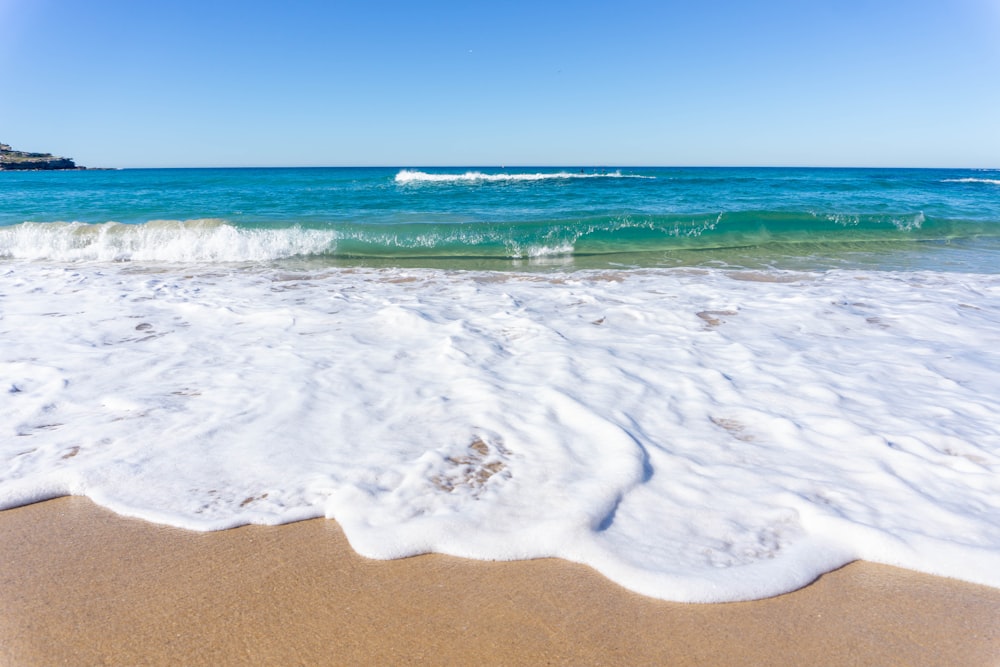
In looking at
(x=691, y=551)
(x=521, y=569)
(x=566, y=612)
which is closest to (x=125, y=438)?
(x=521, y=569)

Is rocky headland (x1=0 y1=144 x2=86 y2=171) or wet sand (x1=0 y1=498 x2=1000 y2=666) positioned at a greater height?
rocky headland (x1=0 y1=144 x2=86 y2=171)

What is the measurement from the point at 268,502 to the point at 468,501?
824 mm

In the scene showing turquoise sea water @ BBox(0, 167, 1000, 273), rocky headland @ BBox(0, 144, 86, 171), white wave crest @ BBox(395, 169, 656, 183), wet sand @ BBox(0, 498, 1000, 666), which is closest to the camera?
wet sand @ BBox(0, 498, 1000, 666)

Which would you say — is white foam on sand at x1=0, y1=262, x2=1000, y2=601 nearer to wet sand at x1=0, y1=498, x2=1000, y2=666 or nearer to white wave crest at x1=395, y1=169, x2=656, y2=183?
wet sand at x1=0, y1=498, x2=1000, y2=666

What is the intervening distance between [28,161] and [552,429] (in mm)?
103396

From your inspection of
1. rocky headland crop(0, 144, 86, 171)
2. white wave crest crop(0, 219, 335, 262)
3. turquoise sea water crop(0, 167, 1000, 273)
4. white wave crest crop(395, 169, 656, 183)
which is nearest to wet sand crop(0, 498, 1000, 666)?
turquoise sea water crop(0, 167, 1000, 273)

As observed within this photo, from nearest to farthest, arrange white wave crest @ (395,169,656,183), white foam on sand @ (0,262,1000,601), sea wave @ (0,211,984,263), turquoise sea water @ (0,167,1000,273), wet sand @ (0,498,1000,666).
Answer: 1. wet sand @ (0,498,1000,666)
2. white foam on sand @ (0,262,1000,601)
3. turquoise sea water @ (0,167,1000,273)
4. sea wave @ (0,211,984,263)
5. white wave crest @ (395,169,656,183)

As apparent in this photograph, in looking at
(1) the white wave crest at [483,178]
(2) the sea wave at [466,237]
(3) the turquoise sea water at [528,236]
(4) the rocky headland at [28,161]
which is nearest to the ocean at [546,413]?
(3) the turquoise sea water at [528,236]

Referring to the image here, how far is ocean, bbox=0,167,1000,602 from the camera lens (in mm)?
2207

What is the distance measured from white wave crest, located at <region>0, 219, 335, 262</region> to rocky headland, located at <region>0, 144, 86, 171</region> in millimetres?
84920

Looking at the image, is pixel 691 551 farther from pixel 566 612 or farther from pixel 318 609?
pixel 318 609

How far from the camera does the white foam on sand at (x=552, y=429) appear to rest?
2182mm

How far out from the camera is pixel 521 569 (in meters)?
2.03

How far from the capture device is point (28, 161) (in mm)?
79875
